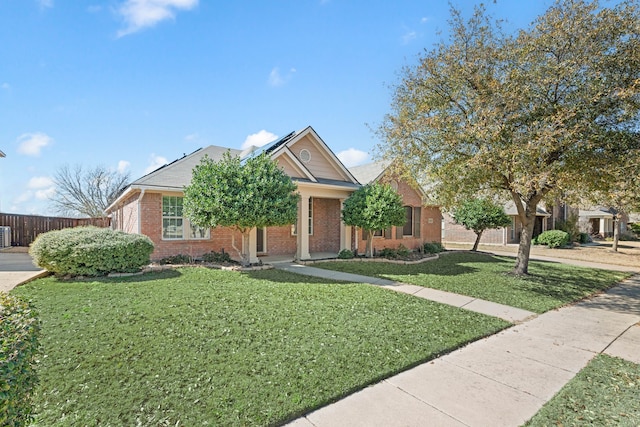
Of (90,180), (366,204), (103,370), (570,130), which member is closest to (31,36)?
(103,370)

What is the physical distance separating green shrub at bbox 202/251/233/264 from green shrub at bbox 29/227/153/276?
255 centimetres

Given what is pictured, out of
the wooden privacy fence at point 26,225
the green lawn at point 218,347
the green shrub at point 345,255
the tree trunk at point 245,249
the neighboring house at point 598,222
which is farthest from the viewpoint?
the neighboring house at point 598,222

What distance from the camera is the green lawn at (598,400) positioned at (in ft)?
10.5

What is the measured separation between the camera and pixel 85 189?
103ft

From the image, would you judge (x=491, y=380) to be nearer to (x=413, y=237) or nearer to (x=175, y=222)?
(x=175, y=222)

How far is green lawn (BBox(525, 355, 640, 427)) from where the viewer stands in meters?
3.21

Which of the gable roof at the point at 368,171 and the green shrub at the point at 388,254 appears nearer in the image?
the green shrub at the point at 388,254

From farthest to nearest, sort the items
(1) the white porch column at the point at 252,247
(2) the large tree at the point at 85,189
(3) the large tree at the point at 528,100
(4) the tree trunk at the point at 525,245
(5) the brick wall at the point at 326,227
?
(2) the large tree at the point at 85,189 < (5) the brick wall at the point at 326,227 < (1) the white porch column at the point at 252,247 < (4) the tree trunk at the point at 525,245 < (3) the large tree at the point at 528,100

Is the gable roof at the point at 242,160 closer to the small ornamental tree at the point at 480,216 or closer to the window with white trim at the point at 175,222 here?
the window with white trim at the point at 175,222

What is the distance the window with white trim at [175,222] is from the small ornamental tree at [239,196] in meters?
1.87

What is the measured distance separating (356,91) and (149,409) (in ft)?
38.1

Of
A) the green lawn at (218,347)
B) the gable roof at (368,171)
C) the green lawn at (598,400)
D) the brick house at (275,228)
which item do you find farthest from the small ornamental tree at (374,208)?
the green lawn at (598,400)

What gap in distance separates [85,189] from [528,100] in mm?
36658

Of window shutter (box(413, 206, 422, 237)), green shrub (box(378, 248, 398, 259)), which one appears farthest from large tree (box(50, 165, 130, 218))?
window shutter (box(413, 206, 422, 237))
